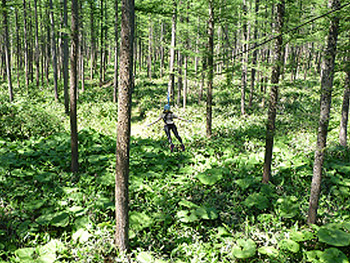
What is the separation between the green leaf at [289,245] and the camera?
5574 millimetres

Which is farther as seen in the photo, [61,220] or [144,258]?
[61,220]

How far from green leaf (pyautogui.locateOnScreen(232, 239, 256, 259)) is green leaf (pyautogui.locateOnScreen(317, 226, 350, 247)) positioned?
157 cm

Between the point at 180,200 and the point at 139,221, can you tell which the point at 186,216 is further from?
the point at 139,221

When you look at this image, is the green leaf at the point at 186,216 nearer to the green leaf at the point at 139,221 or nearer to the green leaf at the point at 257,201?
the green leaf at the point at 139,221

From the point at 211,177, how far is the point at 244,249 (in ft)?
9.99

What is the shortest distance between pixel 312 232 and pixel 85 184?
712 centimetres

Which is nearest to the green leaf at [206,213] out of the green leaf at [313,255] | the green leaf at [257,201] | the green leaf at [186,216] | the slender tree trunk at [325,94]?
the green leaf at [186,216]

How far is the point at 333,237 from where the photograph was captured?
5.62 metres

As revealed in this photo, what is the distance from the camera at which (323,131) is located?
19.8 ft

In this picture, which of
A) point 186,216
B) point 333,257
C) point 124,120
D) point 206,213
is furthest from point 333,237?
point 124,120

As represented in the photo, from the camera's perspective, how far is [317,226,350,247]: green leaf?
5437 millimetres

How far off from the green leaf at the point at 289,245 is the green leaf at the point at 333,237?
55 centimetres

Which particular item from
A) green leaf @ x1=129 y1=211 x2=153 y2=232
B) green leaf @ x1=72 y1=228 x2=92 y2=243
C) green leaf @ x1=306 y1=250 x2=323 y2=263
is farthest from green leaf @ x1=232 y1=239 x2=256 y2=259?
green leaf @ x1=72 y1=228 x2=92 y2=243

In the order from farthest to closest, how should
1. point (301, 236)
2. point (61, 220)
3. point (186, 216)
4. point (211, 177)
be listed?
point (211, 177)
point (186, 216)
point (61, 220)
point (301, 236)
